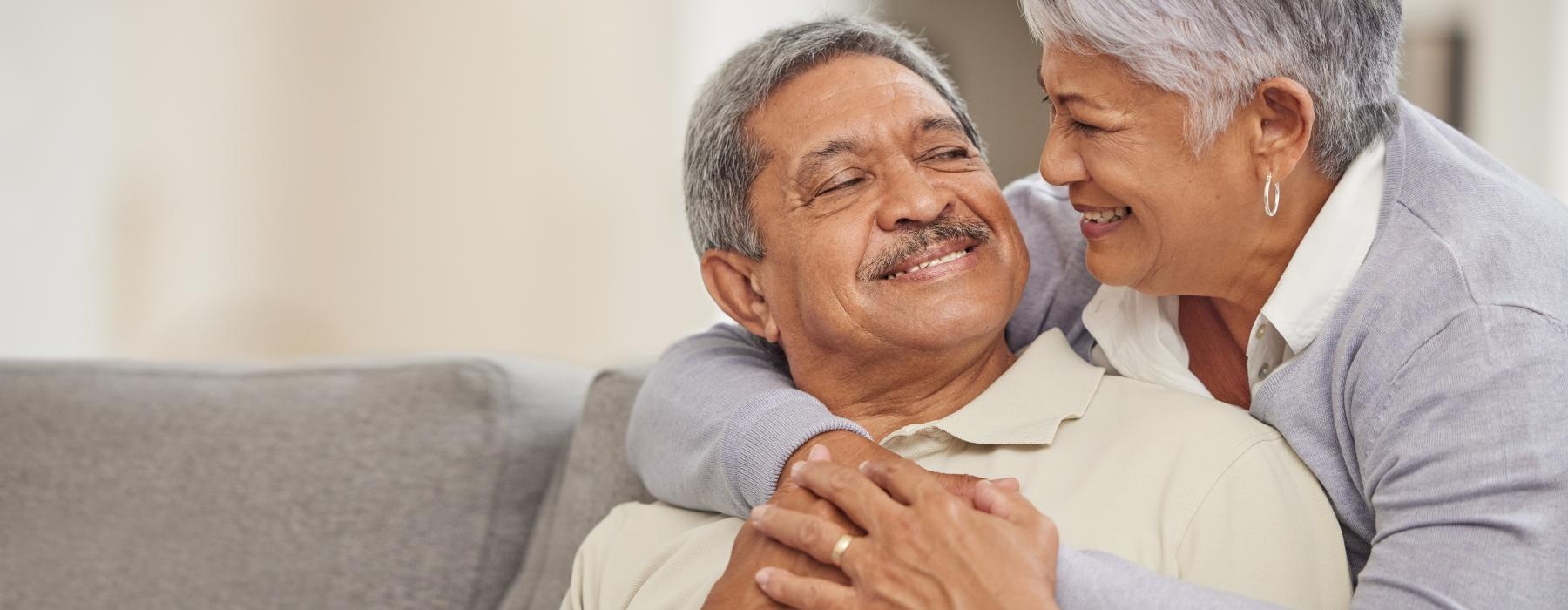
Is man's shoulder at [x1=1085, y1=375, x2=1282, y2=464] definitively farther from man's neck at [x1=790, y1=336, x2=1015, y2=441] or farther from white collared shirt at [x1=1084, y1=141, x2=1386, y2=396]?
man's neck at [x1=790, y1=336, x2=1015, y2=441]

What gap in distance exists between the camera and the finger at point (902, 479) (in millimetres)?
1226

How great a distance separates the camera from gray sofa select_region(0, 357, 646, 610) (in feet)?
6.43

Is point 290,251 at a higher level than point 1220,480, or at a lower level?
lower

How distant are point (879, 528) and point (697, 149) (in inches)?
27.0

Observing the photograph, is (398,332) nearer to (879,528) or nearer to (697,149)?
(697,149)

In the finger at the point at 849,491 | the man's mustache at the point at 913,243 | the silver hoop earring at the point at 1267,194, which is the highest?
the silver hoop earring at the point at 1267,194

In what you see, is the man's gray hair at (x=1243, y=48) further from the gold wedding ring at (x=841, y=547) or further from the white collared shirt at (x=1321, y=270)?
the gold wedding ring at (x=841, y=547)

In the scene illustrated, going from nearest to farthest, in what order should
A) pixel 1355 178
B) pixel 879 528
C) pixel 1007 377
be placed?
pixel 879 528 < pixel 1355 178 < pixel 1007 377

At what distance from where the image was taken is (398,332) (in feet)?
11.6

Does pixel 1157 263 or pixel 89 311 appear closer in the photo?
pixel 1157 263

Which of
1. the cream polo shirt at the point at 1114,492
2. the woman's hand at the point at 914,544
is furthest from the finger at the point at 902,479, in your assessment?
the cream polo shirt at the point at 1114,492

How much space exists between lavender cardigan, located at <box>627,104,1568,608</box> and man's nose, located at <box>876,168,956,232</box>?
25 centimetres

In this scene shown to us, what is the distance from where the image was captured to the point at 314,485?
2.04 meters

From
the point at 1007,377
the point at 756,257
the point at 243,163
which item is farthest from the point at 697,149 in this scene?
the point at 243,163
